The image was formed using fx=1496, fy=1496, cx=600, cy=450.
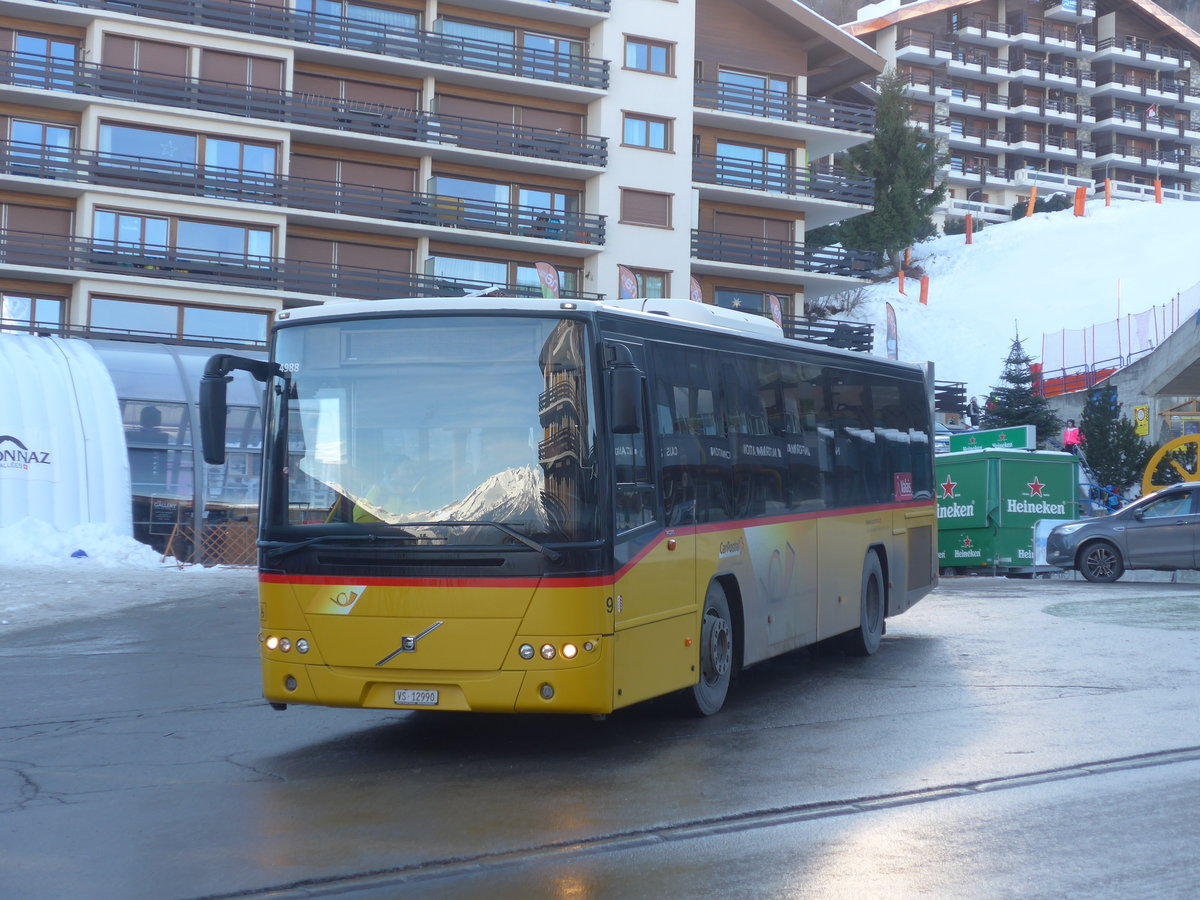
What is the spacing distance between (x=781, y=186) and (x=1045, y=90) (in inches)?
2639

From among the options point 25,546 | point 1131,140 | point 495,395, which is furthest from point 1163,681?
point 1131,140

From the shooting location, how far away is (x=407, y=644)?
349 inches

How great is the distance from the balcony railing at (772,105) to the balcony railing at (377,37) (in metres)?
4.72

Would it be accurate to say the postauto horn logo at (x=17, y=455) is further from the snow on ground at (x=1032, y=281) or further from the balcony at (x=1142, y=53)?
the balcony at (x=1142, y=53)

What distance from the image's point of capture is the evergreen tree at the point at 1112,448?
39781 millimetres

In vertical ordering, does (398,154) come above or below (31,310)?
above

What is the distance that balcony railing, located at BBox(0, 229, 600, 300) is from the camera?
135ft

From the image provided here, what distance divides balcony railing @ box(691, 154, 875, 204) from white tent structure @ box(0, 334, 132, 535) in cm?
2517

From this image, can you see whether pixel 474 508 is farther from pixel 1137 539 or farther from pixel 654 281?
pixel 654 281

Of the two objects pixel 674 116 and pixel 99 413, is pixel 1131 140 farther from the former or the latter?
pixel 99 413

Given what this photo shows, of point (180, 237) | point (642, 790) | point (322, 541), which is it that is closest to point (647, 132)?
point (180, 237)

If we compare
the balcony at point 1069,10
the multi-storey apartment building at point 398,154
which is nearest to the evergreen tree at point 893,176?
the multi-storey apartment building at point 398,154

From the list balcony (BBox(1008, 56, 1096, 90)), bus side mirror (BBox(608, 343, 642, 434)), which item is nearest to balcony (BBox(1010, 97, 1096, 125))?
balcony (BBox(1008, 56, 1096, 90))

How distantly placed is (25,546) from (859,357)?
1828 cm
